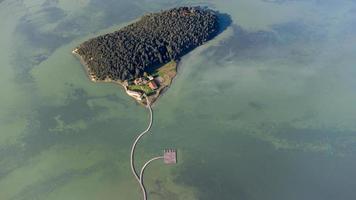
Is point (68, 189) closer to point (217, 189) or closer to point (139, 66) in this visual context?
point (217, 189)

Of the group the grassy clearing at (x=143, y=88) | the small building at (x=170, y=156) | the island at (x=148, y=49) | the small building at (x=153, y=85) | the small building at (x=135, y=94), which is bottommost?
the small building at (x=170, y=156)

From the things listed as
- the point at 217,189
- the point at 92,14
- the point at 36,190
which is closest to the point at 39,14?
the point at 92,14

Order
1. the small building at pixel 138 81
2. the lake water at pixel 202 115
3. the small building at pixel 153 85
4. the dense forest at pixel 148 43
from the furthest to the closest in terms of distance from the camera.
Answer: the dense forest at pixel 148 43 → the small building at pixel 138 81 → the small building at pixel 153 85 → the lake water at pixel 202 115

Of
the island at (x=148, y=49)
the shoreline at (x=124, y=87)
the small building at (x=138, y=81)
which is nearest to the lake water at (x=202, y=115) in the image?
the shoreline at (x=124, y=87)

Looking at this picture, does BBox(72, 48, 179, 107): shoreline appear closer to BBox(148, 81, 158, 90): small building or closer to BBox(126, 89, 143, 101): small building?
BBox(126, 89, 143, 101): small building

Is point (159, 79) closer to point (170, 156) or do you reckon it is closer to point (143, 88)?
point (143, 88)

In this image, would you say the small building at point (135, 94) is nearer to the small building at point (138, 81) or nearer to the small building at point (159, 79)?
the small building at point (138, 81)

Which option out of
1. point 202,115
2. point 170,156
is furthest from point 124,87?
point 170,156
